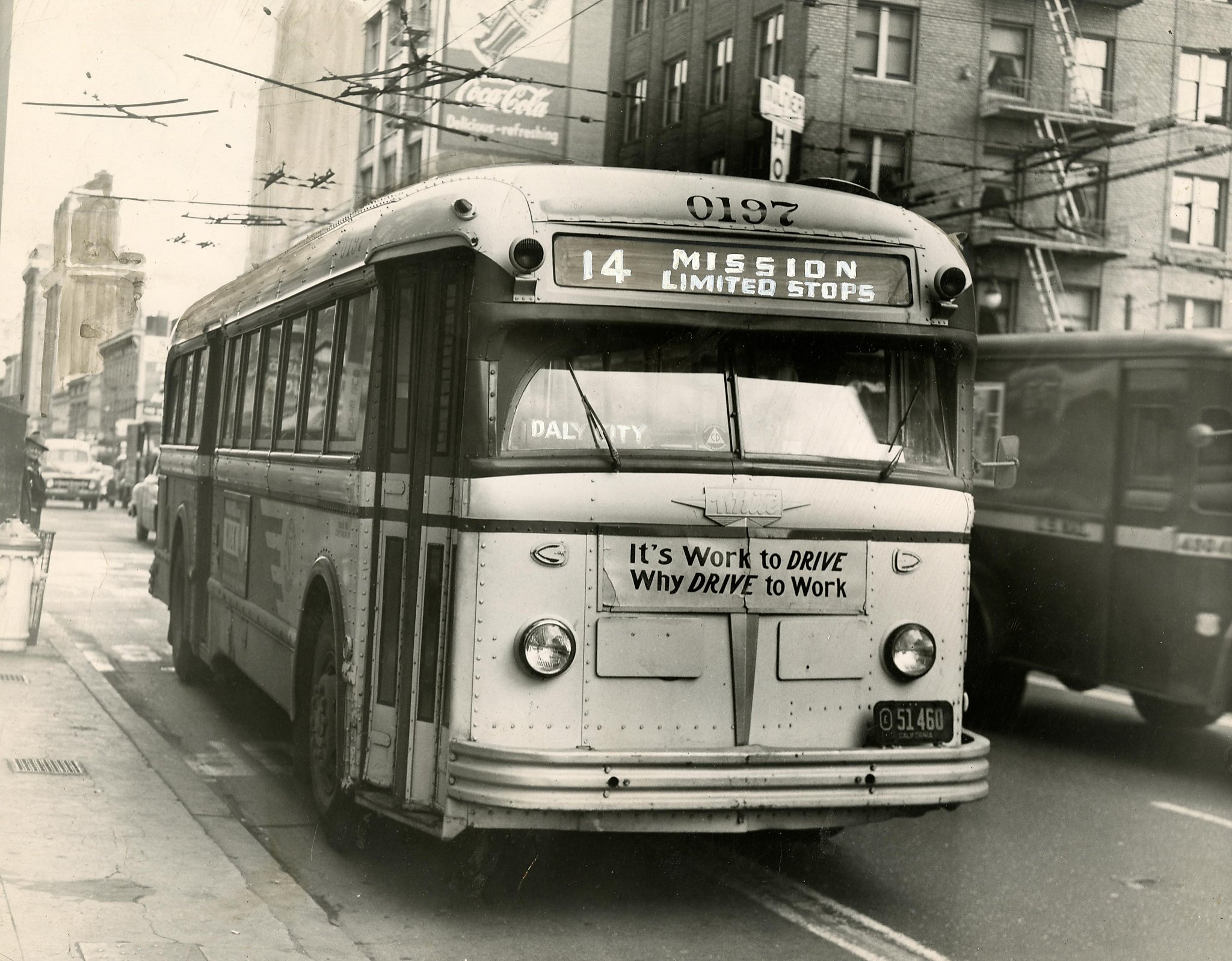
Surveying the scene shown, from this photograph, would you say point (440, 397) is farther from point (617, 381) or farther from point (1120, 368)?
point (1120, 368)

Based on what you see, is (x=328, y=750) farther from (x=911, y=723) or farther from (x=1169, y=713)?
(x=1169, y=713)

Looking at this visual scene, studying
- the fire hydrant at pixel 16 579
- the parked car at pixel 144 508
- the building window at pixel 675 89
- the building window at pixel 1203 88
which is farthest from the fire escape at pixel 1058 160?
the parked car at pixel 144 508

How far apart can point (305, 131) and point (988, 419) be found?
18.1 ft

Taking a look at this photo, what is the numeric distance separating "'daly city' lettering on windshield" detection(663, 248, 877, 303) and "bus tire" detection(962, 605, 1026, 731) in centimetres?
553

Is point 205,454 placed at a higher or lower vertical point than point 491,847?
higher

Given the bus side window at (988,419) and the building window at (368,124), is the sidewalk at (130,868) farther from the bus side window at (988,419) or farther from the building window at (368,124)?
the bus side window at (988,419)

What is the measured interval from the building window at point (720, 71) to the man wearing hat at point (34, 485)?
24.5ft

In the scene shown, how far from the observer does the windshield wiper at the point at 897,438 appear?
5.59 m

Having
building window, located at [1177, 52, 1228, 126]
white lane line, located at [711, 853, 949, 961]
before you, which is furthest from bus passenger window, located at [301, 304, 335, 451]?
building window, located at [1177, 52, 1228, 126]

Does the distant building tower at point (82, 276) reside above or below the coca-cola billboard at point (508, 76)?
below

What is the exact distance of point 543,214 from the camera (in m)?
5.29

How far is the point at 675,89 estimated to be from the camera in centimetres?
1358

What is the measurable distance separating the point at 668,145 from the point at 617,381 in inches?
364

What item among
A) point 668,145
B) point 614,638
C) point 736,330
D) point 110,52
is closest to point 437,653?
point 614,638
